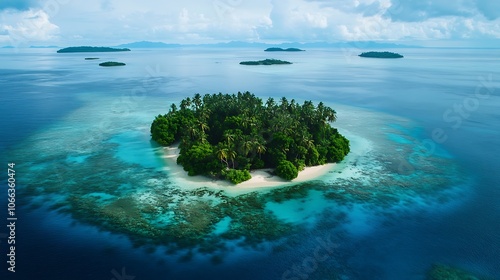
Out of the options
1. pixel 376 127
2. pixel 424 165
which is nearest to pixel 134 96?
pixel 376 127

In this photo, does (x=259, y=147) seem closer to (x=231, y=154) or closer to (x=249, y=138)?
(x=249, y=138)

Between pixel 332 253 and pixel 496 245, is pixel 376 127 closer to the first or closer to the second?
pixel 496 245

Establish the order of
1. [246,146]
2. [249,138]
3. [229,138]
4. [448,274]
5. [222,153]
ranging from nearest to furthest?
[448,274]
[222,153]
[246,146]
[229,138]
[249,138]

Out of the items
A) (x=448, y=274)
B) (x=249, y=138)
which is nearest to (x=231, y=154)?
(x=249, y=138)

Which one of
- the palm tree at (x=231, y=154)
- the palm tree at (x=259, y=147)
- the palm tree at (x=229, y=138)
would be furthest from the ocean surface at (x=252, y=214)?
the palm tree at (x=229, y=138)

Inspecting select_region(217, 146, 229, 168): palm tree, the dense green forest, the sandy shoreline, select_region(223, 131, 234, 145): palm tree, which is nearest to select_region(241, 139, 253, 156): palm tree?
the dense green forest

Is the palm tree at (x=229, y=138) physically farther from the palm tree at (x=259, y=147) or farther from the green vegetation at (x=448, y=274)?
the green vegetation at (x=448, y=274)
